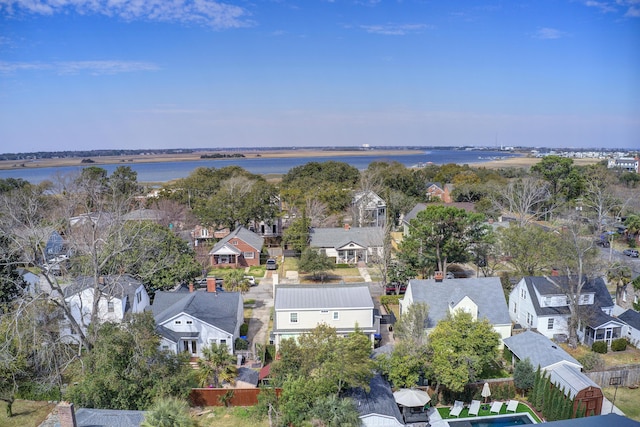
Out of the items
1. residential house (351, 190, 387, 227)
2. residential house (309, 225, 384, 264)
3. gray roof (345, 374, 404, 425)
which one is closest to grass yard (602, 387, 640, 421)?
gray roof (345, 374, 404, 425)

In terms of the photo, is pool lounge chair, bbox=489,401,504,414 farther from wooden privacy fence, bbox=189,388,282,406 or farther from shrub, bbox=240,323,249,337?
shrub, bbox=240,323,249,337

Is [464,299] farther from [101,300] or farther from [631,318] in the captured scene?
[101,300]

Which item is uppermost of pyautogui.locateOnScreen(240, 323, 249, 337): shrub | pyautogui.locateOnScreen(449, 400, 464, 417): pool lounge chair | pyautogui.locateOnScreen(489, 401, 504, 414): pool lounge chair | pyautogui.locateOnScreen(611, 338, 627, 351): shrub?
pyautogui.locateOnScreen(611, 338, 627, 351): shrub

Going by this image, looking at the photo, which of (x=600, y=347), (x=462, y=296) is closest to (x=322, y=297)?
(x=462, y=296)

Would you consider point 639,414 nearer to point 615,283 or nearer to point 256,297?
point 615,283

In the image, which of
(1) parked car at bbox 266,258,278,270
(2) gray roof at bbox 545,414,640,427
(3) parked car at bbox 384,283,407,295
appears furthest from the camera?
(1) parked car at bbox 266,258,278,270

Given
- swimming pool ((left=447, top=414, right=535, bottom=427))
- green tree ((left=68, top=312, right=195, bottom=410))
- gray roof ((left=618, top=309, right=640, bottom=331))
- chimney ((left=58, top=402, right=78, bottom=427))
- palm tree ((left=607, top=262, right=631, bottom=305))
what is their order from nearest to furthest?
1. chimney ((left=58, top=402, right=78, bottom=427))
2. green tree ((left=68, top=312, right=195, bottom=410))
3. swimming pool ((left=447, top=414, right=535, bottom=427))
4. gray roof ((left=618, top=309, right=640, bottom=331))
5. palm tree ((left=607, top=262, right=631, bottom=305))

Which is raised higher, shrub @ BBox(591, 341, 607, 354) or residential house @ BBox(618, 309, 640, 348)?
residential house @ BBox(618, 309, 640, 348)

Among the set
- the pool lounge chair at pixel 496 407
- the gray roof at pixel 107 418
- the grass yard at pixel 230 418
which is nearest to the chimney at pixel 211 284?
the grass yard at pixel 230 418
